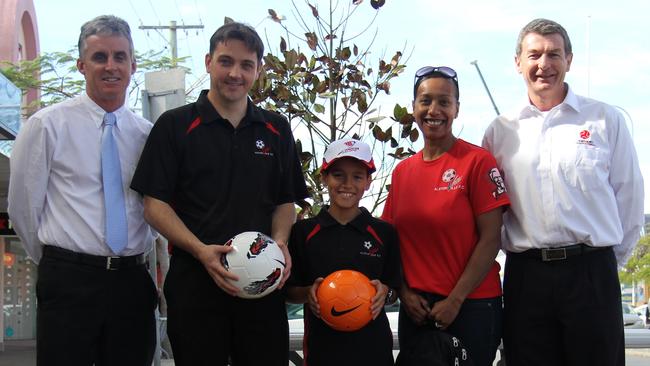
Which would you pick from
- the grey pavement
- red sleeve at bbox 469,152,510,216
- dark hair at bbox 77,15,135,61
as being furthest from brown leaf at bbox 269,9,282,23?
the grey pavement

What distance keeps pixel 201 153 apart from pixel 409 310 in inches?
59.2

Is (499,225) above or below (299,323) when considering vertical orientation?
above

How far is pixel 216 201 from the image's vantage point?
397 cm

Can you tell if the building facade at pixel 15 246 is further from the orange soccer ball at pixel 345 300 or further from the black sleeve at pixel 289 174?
the orange soccer ball at pixel 345 300

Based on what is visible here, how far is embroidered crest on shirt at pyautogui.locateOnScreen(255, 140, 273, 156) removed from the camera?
13.6 ft

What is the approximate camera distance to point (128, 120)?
174 inches

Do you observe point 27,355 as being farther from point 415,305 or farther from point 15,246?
point 415,305

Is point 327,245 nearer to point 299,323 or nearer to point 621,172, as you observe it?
point 621,172

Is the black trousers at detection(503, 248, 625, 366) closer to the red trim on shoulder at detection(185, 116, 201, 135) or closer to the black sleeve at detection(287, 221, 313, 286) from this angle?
the black sleeve at detection(287, 221, 313, 286)

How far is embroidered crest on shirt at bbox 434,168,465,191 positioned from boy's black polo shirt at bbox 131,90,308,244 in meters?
1.00

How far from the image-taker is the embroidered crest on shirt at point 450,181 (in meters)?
4.30

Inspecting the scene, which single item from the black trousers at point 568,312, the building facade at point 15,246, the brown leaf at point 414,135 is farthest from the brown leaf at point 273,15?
the building facade at point 15,246

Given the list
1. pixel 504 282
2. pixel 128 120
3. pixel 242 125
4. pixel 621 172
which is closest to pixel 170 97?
pixel 128 120

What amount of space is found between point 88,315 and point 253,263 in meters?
1.00
